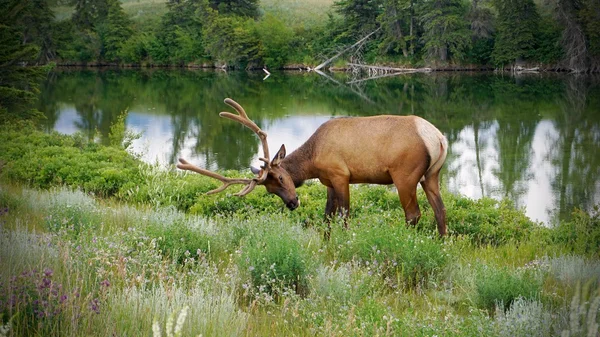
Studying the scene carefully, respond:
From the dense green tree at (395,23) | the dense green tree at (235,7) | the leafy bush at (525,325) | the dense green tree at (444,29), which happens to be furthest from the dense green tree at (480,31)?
the leafy bush at (525,325)

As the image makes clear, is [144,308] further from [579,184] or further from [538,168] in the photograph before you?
[538,168]

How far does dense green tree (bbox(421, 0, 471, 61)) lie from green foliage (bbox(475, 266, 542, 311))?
61.0 meters

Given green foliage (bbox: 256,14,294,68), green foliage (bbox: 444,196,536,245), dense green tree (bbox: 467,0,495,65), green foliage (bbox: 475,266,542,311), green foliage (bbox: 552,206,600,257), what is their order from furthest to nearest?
green foliage (bbox: 256,14,294,68) < dense green tree (bbox: 467,0,495,65) < green foliage (bbox: 444,196,536,245) < green foliage (bbox: 552,206,600,257) < green foliage (bbox: 475,266,542,311)

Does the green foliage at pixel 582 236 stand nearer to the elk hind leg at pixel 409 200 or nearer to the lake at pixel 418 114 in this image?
the elk hind leg at pixel 409 200

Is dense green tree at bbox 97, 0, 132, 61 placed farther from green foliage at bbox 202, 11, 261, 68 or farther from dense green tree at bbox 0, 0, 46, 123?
dense green tree at bbox 0, 0, 46, 123

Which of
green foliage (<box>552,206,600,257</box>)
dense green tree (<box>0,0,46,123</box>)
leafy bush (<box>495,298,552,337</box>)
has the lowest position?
green foliage (<box>552,206,600,257</box>)

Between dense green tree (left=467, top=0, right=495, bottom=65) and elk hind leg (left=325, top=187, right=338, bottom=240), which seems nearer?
elk hind leg (left=325, top=187, right=338, bottom=240)

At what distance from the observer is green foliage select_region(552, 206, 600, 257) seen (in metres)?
7.95

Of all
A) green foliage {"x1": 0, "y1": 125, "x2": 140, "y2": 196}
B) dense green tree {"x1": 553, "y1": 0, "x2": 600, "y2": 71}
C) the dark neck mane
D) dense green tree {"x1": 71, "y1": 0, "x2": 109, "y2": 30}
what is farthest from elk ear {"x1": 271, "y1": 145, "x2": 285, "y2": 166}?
dense green tree {"x1": 71, "y1": 0, "x2": 109, "y2": 30}

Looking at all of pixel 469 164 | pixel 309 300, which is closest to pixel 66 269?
pixel 309 300

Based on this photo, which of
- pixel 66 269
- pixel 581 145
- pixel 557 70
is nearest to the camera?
pixel 66 269

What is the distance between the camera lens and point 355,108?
37031 mm

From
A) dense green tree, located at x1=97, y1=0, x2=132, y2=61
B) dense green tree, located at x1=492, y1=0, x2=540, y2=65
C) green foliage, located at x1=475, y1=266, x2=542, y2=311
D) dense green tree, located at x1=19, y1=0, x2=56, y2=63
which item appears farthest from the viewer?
dense green tree, located at x1=97, y1=0, x2=132, y2=61

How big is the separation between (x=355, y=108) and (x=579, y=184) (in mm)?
20467
